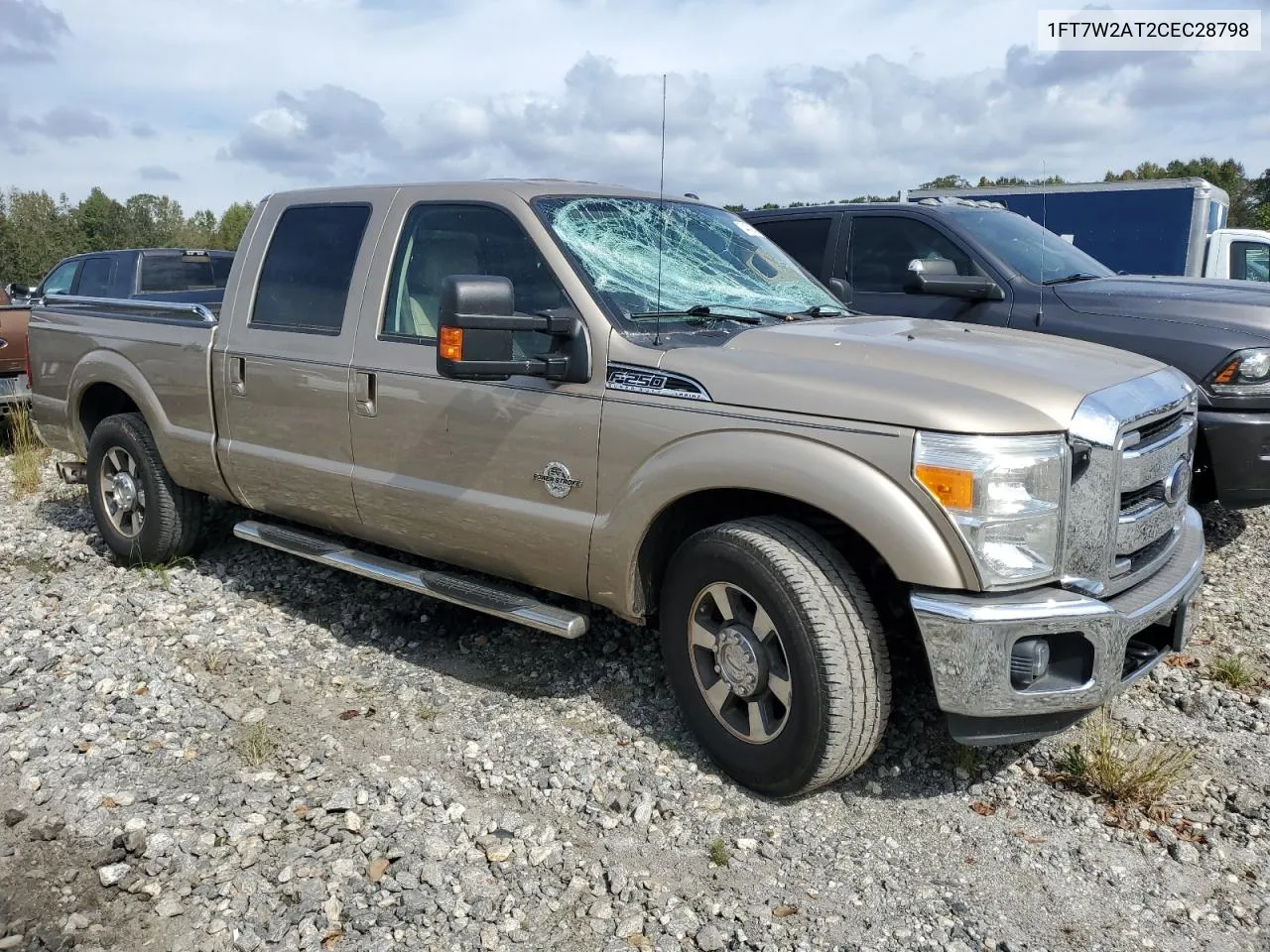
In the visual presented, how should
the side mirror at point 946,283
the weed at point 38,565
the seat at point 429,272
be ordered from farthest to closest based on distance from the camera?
the weed at point 38,565 < the side mirror at point 946,283 < the seat at point 429,272

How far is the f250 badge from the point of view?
3.67 metres

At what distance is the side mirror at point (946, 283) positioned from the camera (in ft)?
18.8

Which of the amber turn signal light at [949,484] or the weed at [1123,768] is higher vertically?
the amber turn signal light at [949,484]

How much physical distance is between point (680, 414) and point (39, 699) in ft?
9.29

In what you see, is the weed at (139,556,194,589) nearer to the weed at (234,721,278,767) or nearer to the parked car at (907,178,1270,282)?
the weed at (234,721,278,767)

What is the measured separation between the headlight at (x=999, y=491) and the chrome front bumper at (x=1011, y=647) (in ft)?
0.34

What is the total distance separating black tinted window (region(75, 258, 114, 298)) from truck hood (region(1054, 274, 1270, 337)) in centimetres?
891

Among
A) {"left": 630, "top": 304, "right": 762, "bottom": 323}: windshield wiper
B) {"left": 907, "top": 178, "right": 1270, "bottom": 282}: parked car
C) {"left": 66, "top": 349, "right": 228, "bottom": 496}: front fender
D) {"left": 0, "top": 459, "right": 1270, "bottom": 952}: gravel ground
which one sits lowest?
{"left": 0, "top": 459, "right": 1270, "bottom": 952}: gravel ground

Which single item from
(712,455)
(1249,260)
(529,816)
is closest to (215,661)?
(529,816)

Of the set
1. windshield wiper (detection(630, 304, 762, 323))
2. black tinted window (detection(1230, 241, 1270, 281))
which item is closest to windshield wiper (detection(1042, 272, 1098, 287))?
windshield wiper (detection(630, 304, 762, 323))

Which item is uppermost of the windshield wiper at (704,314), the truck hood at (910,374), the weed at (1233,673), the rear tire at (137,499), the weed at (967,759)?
the windshield wiper at (704,314)

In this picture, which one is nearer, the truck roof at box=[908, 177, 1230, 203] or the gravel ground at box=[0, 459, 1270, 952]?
the gravel ground at box=[0, 459, 1270, 952]

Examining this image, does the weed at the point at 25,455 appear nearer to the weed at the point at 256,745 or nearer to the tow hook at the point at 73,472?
the tow hook at the point at 73,472

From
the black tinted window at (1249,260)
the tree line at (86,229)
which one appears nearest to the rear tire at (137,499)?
the black tinted window at (1249,260)
